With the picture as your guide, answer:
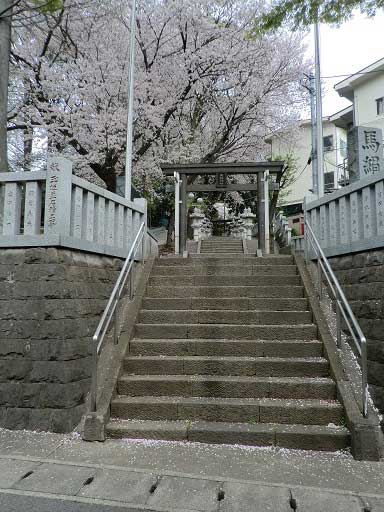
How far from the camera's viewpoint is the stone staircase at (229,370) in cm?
425

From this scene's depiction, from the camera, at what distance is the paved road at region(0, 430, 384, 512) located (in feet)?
9.89

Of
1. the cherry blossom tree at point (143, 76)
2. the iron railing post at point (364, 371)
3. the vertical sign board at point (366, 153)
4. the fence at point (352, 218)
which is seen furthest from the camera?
the cherry blossom tree at point (143, 76)

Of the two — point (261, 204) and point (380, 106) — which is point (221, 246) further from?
point (380, 106)

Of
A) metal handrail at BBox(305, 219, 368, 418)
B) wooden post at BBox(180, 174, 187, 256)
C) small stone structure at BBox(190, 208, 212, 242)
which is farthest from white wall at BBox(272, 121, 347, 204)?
metal handrail at BBox(305, 219, 368, 418)

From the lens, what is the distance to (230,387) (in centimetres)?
475

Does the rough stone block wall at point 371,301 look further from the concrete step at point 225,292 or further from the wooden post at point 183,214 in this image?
the wooden post at point 183,214

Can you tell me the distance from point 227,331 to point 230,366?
2.23ft

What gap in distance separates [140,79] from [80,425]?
12041mm

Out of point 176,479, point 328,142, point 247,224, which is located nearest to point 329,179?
point 328,142

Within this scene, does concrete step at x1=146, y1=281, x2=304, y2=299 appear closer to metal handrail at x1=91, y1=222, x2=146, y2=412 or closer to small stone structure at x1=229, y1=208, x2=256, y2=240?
metal handrail at x1=91, y1=222, x2=146, y2=412

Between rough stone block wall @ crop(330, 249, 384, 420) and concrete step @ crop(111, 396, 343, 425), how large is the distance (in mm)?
588

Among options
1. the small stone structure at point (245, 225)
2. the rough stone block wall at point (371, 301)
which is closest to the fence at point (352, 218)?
the rough stone block wall at point (371, 301)

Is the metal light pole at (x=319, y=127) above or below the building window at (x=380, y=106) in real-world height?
below

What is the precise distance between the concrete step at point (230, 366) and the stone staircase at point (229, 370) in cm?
1
